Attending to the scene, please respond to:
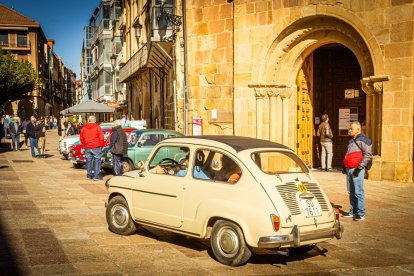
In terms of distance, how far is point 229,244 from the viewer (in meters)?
5.77

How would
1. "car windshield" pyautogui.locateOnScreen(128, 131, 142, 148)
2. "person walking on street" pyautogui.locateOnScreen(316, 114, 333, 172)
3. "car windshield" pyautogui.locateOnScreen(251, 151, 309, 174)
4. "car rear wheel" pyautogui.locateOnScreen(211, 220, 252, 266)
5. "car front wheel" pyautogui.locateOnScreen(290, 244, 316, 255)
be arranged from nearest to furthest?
"car rear wheel" pyautogui.locateOnScreen(211, 220, 252, 266)
"car windshield" pyautogui.locateOnScreen(251, 151, 309, 174)
"car front wheel" pyautogui.locateOnScreen(290, 244, 316, 255)
"car windshield" pyautogui.locateOnScreen(128, 131, 142, 148)
"person walking on street" pyautogui.locateOnScreen(316, 114, 333, 172)

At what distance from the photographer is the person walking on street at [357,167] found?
27.5 feet

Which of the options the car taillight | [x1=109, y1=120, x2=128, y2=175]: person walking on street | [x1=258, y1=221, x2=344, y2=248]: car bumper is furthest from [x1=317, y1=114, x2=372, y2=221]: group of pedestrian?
[x1=109, y1=120, x2=128, y2=175]: person walking on street

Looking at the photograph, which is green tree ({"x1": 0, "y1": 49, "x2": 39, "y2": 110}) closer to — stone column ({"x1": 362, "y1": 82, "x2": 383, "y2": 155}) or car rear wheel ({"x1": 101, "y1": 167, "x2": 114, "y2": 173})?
car rear wheel ({"x1": 101, "y1": 167, "x2": 114, "y2": 173})

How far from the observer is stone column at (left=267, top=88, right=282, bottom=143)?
599 inches

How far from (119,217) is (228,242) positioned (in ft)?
7.34

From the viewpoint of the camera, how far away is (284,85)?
15.3 metres

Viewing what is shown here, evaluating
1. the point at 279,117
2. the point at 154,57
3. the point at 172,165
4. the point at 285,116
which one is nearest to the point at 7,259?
the point at 172,165

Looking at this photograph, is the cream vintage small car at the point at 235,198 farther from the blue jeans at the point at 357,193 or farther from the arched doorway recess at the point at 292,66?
the arched doorway recess at the point at 292,66

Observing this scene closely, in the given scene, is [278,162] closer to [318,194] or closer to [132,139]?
[318,194]

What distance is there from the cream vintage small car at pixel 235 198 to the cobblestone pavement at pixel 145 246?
31 cm

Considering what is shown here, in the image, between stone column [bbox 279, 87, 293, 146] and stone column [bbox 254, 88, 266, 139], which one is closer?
stone column [bbox 254, 88, 266, 139]

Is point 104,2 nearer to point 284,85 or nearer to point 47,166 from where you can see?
point 47,166

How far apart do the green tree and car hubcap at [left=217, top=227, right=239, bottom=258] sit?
41994 millimetres
